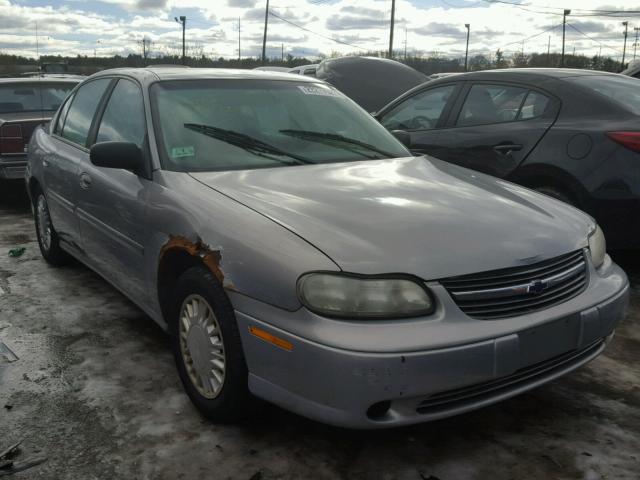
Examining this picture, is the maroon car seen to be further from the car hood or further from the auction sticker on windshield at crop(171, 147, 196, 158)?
the car hood

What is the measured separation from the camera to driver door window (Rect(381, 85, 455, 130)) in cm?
560

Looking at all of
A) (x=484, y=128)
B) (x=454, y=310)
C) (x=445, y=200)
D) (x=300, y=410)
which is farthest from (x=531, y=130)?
(x=300, y=410)

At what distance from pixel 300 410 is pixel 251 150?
4.81ft

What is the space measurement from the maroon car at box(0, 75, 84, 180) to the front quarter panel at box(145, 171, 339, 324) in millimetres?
4890

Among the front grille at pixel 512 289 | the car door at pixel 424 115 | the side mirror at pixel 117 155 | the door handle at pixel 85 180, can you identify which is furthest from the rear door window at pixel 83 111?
the front grille at pixel 512 289

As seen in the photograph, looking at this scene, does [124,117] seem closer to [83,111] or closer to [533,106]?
[83,111]

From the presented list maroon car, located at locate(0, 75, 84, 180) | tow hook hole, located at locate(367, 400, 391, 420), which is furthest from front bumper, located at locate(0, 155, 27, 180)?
tow hook hole, located at locate(367, 400, 391, 420)

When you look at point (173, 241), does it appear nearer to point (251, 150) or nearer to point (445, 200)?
point (251, 150)

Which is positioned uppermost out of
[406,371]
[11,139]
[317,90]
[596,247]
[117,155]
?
[317,90]

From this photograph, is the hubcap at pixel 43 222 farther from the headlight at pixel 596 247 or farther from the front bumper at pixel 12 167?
the headlight at pixel 596 247

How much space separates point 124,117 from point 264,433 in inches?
79.1

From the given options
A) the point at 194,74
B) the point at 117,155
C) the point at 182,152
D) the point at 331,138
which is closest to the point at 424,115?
the point at 331,138

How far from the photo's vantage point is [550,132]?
4.69 meters

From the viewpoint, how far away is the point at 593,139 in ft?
14.6
